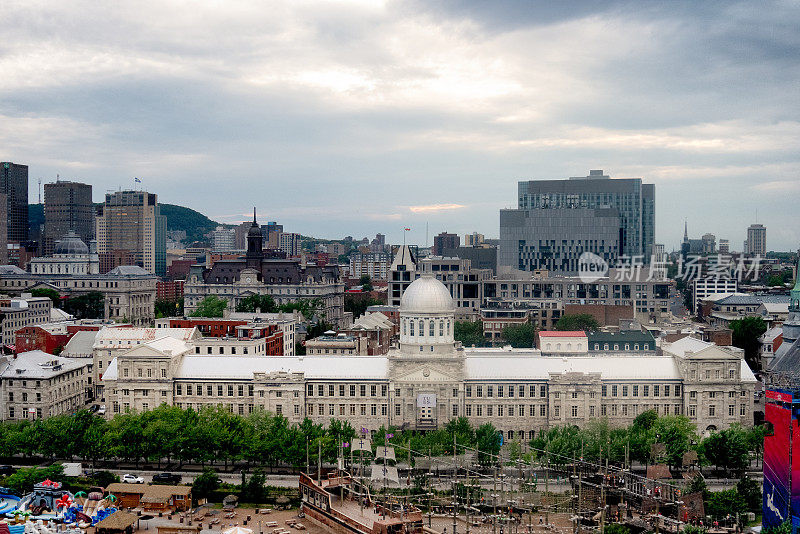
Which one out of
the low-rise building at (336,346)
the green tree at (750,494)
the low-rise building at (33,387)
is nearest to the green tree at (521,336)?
the low-rise building at (336,346)

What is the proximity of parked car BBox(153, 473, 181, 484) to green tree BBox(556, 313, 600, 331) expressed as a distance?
278ft

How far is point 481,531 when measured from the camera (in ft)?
236

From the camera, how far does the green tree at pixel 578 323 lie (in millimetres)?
156800

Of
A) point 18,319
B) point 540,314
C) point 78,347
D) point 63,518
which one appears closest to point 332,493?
point 63,518

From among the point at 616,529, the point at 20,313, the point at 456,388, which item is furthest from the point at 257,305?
the point at 616,529

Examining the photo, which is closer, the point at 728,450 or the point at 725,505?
the point at 725,505

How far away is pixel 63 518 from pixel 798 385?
2168 inches

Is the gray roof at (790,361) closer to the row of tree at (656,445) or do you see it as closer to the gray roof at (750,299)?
the row of tree at (656,445)

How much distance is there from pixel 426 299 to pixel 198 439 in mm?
30120

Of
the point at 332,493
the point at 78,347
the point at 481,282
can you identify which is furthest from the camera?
the point at 481,282

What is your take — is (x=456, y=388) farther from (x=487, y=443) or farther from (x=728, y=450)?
(x=728, y=450)

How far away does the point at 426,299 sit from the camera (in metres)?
106

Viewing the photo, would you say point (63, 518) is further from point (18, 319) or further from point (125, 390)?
point (18, 319)

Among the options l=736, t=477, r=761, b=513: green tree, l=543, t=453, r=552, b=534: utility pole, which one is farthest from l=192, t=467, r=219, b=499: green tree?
l=736, t=477, r=761, b=513: green tree
